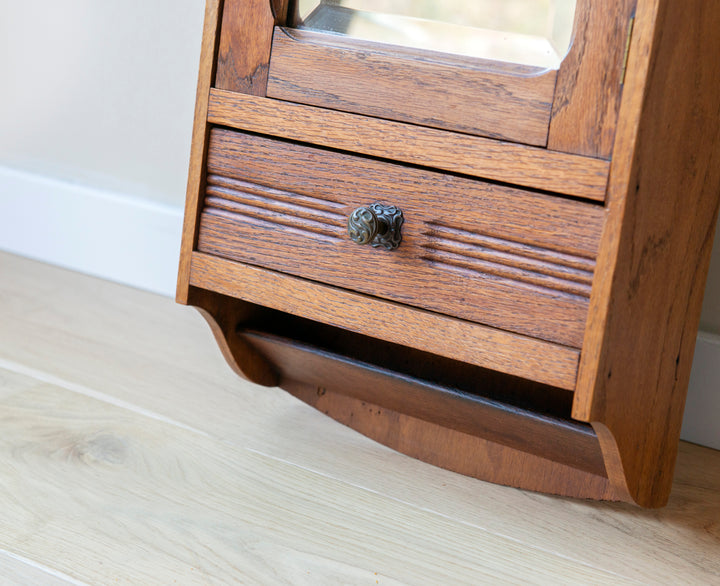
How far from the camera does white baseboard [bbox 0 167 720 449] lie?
1103mm

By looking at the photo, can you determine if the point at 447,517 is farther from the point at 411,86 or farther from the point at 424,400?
the point at 411,86

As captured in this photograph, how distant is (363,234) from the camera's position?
559mm

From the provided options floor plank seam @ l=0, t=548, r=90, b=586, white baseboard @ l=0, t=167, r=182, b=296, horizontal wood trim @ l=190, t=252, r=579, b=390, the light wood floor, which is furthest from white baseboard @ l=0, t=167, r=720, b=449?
floor plank seam @ l=0, t=548, r=90, b=586

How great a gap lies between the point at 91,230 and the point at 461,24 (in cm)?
76

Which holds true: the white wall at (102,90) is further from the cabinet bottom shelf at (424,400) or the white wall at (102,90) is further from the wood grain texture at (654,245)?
the wood grain texture at (654,245)

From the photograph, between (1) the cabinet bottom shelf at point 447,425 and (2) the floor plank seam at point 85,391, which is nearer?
(1) the cabinet bottom shelf at point 447,425

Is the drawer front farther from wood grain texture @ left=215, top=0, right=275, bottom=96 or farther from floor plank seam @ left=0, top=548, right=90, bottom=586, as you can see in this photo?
floor plank seam @ left=0, top=548, right=90, bottom=586

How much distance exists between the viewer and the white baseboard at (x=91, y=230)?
1103 mm

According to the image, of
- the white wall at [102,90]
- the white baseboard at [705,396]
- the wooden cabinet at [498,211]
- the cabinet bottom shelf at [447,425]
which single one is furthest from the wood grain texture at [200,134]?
the white baseboard at [705,396]

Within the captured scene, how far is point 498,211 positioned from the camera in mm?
539

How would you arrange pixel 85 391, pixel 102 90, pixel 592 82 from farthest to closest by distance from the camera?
pixel 102 90
pixel 85 391
pixel 592 82

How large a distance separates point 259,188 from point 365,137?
0.33 feet

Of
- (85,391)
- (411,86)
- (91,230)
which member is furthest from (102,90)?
(411,86)

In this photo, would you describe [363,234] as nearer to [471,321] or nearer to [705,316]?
[471,321]
